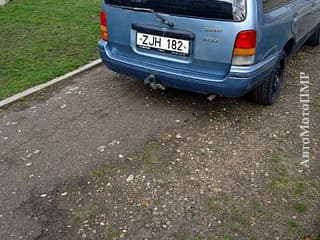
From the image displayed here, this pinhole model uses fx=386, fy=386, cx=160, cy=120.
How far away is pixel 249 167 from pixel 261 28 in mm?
1182

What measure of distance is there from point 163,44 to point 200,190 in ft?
4.66

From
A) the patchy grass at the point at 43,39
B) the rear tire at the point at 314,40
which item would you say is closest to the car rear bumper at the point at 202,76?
the patchy grass at the point at 43,39

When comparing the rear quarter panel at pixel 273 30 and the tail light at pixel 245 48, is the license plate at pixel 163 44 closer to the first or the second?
the tail light at pixel 245 48

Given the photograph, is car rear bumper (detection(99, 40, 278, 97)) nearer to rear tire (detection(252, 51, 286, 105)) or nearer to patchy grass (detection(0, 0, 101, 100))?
rear tire (detection(252, 51, 286, 105))

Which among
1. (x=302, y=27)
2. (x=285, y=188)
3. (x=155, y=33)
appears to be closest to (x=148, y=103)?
(x=155, y=33)

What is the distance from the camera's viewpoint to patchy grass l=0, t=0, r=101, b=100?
4.80 m

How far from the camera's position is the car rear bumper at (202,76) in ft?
10.9

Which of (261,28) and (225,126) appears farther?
(225,126)

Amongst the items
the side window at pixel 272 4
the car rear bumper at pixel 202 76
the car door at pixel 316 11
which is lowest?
the car rear bumper at pixel 202 76

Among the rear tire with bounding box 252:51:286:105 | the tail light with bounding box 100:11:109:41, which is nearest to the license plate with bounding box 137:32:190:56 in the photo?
the tail light with bounding box 100:11:109:41

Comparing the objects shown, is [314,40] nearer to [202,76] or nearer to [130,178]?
[202,76]

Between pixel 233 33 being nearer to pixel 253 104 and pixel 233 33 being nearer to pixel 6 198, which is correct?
pixel 253 104

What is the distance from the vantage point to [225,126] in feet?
12.2

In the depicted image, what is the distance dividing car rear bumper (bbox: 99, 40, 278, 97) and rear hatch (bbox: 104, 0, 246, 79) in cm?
5
